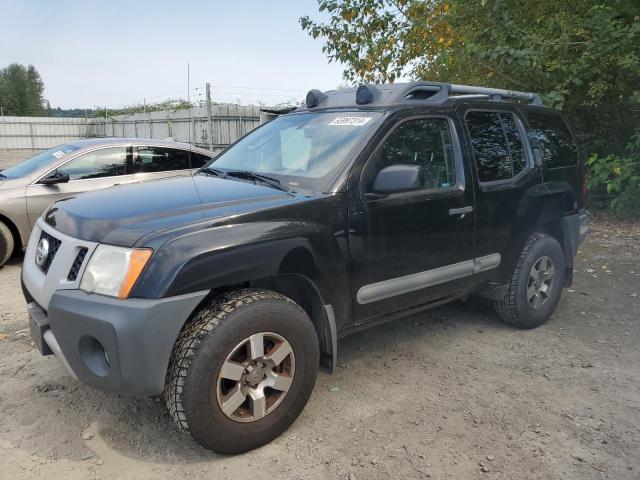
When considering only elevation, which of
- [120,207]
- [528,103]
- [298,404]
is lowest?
[298,404]

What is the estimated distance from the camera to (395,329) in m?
4.39

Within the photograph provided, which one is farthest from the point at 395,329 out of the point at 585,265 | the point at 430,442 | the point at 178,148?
the point at 178,148

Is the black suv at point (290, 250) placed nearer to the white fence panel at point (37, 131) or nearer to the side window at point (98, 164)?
the side window at point (98, 164)

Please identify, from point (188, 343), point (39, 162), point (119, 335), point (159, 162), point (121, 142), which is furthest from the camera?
point (159, 162)

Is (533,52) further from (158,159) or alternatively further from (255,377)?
(255,377)

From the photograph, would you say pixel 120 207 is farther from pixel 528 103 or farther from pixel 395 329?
pixel 528 103

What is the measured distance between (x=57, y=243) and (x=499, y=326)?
3536mm

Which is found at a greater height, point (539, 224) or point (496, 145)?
point (496, 145)

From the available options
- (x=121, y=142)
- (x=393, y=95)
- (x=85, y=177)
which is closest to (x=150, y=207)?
(x=393, y=95)

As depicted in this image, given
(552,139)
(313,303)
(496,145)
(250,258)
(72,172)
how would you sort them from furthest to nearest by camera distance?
(72,172), (552,139), (496,145), (313,303), (250,258)

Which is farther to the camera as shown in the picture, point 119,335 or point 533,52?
point 533,52

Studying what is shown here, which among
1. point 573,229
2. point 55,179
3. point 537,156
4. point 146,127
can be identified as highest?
point 146,127

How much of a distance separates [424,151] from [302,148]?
0.84 meters

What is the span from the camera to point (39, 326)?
2.67 metres
